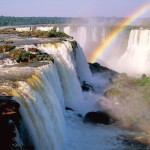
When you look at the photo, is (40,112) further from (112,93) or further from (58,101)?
(112,93)

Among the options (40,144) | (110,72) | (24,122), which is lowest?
(110,72)

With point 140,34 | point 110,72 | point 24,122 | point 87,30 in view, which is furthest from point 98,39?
point 24,122

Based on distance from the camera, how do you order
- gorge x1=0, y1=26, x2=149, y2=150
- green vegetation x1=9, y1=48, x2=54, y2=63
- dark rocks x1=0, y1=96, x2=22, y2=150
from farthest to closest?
green vegetation x1=9, y1=48, x2=54, y2=63
gorge x1=0, y1=26, x2=149, y2=150
dark rocks x1=0, y1=96, x2=22, y2=150

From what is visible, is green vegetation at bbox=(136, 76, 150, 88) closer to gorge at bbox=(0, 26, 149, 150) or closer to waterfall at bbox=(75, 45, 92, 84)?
gorge at bbox=(0, 26, 149, 150)

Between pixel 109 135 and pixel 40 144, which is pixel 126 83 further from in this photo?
pixel 40 144

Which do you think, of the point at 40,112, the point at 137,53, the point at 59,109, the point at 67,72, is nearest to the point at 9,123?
the point at 40,112

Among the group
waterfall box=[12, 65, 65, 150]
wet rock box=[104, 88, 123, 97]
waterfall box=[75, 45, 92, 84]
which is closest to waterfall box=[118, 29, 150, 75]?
waterfall box=[75, 45, 92, 84]
